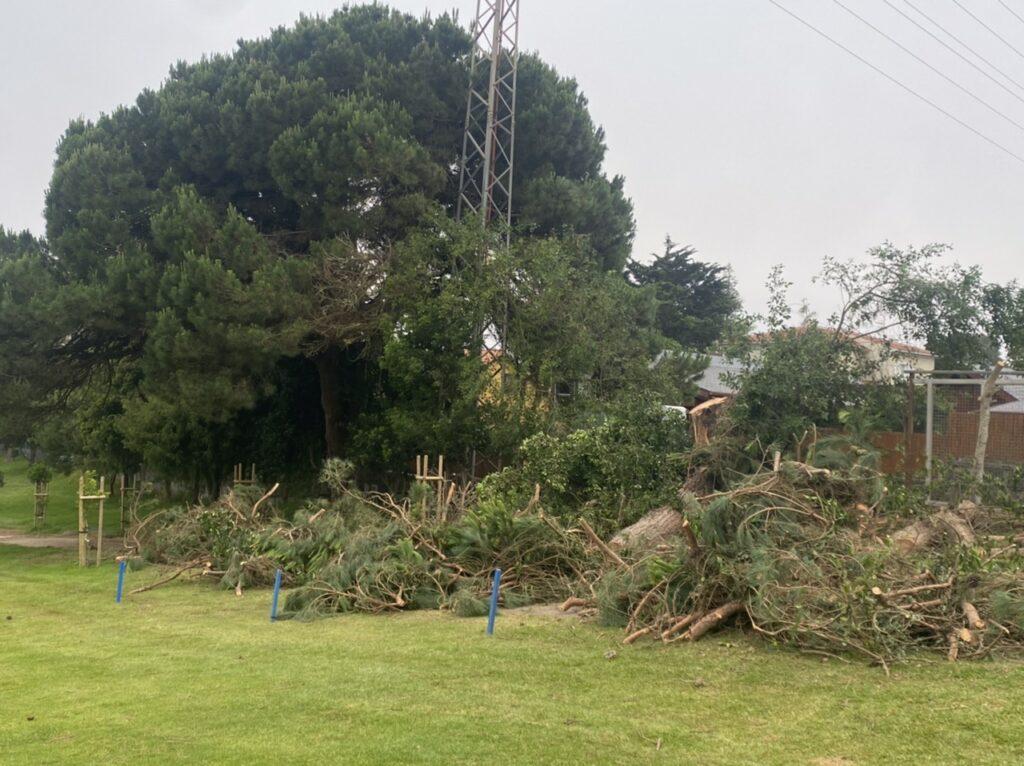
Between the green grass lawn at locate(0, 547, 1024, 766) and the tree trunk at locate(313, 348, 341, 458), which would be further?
the tree trunk at locate(313, 348, 341, 458)

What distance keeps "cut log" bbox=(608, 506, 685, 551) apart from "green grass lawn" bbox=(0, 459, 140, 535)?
17635 millimetres

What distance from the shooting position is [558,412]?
19.5 metres

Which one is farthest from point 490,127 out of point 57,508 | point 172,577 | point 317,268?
point 57,508

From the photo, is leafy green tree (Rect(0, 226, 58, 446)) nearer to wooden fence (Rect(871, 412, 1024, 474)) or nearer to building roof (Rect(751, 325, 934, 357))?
building roof (Rect(751, 325, 934, 357))

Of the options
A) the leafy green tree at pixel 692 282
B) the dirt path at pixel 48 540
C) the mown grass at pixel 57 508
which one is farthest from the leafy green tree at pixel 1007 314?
the leafy green tree at pixel 692 282

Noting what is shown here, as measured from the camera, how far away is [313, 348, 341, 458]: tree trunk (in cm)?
2381

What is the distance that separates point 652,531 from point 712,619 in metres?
3.06

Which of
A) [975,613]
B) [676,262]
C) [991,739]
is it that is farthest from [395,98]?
[676,262]

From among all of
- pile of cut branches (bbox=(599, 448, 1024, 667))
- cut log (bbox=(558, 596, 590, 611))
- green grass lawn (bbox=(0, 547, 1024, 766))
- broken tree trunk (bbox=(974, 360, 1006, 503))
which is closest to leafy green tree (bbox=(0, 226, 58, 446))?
green grass lawn (bbox=(0, 547, 1024, 766))

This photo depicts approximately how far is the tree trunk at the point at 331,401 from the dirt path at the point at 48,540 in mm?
5239

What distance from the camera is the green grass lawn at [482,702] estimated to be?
5.84 metres

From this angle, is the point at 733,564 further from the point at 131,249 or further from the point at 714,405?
the point at 131,249

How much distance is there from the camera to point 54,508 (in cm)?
3409

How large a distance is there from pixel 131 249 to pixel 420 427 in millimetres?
7532
